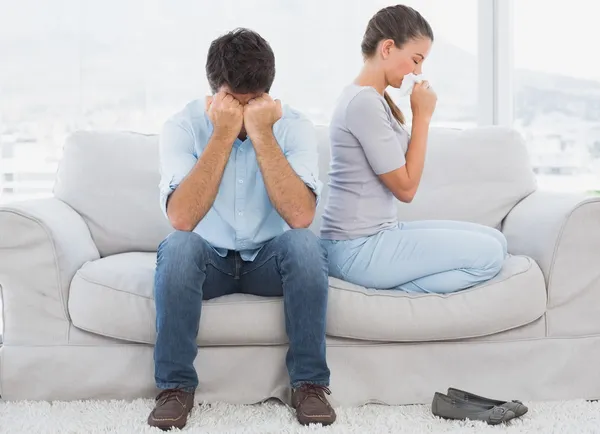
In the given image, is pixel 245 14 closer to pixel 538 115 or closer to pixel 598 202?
pixel 538 115

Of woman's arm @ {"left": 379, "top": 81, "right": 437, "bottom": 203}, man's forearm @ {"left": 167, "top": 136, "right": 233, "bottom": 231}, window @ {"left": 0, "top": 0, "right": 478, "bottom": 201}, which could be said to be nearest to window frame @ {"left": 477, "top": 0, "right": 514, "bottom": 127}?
window @ {"left": 0, "top": 0, "right": 478, "bottom": 201}

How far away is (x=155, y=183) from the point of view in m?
2.77

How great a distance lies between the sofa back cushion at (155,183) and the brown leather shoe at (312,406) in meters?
0.77

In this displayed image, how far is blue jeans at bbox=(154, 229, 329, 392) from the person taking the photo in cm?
203

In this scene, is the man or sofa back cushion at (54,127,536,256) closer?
the man

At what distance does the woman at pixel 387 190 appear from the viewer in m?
2.21

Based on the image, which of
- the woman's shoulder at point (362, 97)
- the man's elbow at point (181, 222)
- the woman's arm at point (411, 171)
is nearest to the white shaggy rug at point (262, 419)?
the man's elbow at point (181, 222)

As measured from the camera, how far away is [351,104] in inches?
88.0

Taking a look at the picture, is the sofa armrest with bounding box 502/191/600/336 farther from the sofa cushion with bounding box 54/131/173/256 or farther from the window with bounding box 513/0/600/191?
the window with bounding box 513/0/600/191

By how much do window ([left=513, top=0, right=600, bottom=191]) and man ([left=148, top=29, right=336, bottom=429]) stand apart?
1.72 meters

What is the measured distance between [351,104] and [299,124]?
6.2 inches

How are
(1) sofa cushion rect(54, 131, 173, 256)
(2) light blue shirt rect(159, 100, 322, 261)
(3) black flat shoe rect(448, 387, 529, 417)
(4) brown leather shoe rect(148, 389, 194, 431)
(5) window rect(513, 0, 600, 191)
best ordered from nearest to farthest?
(4) brown leather shoe rect(148, 389, 194, 431) → (3) black flat shoe rect(448, 387, 529, 417) → (2) light blue shirt rect(159, 100, 322, 261) → (1) sofa cushion rect(54, 131, 173, 256) → (5) window rect(513, 0, 600, 191)

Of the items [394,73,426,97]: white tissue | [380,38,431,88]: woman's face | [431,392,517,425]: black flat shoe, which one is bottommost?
[431,392,517,425]: black flat shoe

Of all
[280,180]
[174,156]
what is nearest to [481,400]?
[280,180]
